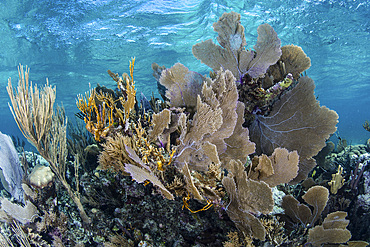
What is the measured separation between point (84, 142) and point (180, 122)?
304 centimetres

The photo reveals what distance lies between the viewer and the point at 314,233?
94.0 inches

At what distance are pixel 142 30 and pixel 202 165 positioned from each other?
1532cm

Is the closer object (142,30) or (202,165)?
(202,165)

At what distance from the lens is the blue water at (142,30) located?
503 inches

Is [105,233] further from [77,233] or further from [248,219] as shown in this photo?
[248,219]

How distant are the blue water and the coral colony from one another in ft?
39.4

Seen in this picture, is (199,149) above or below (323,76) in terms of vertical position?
below

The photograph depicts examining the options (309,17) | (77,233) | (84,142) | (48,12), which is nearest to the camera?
(77,233)

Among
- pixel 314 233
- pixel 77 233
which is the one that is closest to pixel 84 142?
pixel 77 233

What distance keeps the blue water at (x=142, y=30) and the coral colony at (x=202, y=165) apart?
39.4ft

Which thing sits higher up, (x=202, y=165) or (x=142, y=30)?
(x=142, y=30)

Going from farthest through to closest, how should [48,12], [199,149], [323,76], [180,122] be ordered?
[323,76]
[48,12]
[199,149]
[180,122]

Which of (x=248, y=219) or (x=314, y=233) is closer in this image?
(x=248, y=219)

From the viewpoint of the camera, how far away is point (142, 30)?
15.3 m
